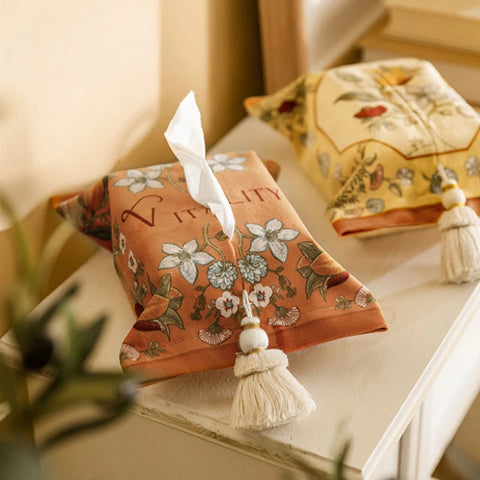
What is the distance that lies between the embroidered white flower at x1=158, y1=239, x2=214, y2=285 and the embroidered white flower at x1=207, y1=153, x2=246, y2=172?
145mm

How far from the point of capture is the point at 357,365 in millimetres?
735

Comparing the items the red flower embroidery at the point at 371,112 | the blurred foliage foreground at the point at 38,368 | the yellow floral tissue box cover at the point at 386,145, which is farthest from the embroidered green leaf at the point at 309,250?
the blurred foliage foreground at the point at 38,368

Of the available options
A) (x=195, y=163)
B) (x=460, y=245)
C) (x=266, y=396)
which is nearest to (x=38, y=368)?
(x=266, y=396)

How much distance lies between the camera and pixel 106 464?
85cm

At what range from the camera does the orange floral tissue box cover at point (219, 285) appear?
70cm

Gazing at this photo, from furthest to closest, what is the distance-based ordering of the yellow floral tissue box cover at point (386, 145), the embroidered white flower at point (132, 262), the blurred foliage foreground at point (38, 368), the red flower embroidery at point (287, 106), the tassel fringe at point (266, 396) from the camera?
1. the red flower embroidery at point (287, 106)
2. the yellow floral tissue box cover at point (386, 145)
3. the embroidered white flower at point (132, 262)
4. the tassel fringe at point (266, 396)
5. the blurred foliage foreground at point (38, 368)

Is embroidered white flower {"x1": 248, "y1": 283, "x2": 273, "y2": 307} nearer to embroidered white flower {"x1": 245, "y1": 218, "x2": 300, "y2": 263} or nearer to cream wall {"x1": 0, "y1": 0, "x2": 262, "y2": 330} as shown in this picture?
embroidered white flower {"x1": 245, "y1": 218, "x2": 300, "y2": 263}

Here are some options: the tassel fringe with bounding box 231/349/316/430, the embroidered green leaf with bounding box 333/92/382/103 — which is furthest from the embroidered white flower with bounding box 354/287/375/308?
the embroidered green leaf with bounding box 333/92/382/103

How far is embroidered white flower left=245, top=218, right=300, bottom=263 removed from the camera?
0.74 m

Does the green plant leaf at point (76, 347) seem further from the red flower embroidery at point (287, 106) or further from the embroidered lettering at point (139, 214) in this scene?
the red flower embroidery at point (287, 106)

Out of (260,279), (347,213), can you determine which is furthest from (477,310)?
(260,279)

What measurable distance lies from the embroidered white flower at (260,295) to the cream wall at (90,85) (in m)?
0.30

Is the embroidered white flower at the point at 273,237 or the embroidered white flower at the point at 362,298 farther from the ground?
the embroidered white flower at the point at 273,237

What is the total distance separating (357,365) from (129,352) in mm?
228
